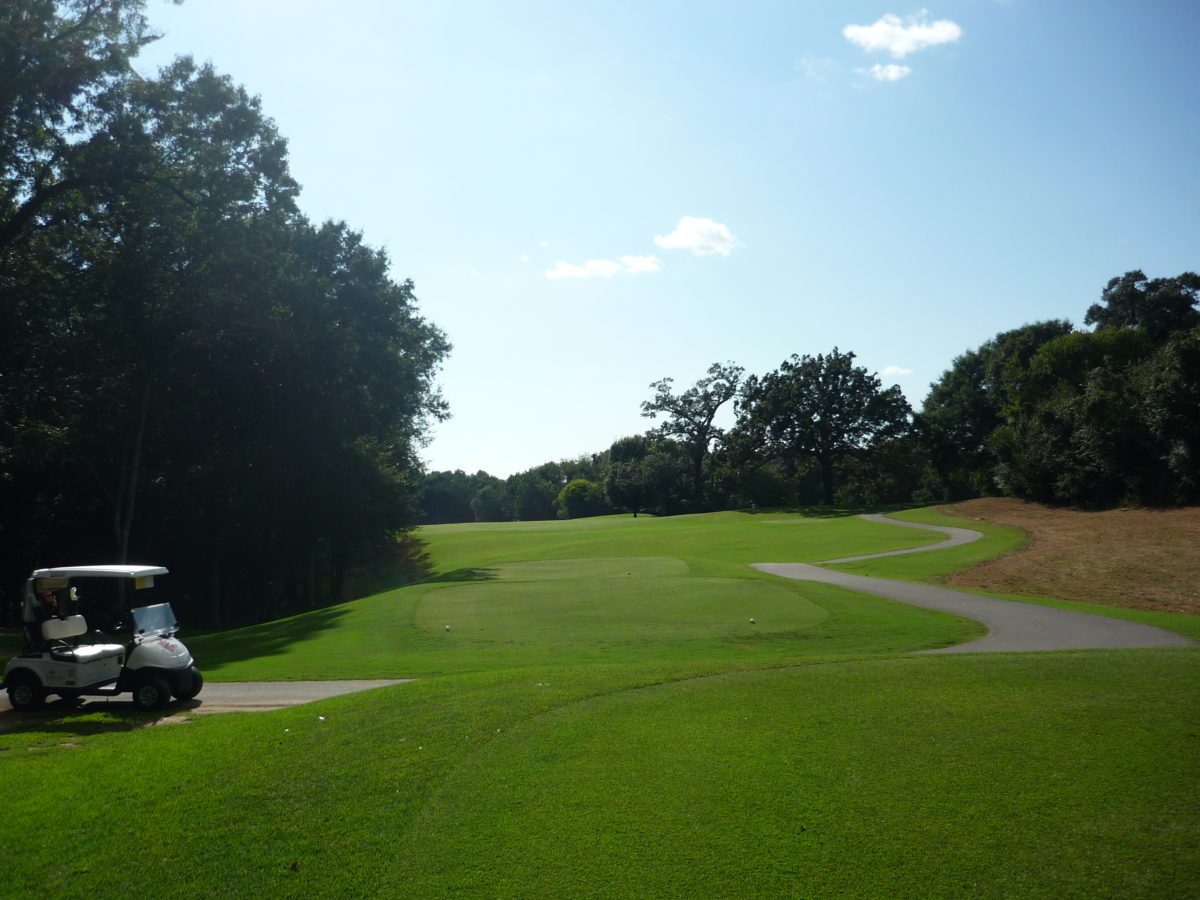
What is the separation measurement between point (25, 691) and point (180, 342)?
2135cm

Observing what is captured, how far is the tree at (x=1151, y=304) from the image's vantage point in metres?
74.9

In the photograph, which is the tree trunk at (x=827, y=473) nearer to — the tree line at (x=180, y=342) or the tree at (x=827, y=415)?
the tree at (x=827, y=415)

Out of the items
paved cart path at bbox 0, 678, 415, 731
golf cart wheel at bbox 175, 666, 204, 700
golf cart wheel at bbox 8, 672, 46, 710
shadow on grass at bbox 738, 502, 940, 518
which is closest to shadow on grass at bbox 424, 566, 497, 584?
paved cart path at bbox 0, 678, 415, 731

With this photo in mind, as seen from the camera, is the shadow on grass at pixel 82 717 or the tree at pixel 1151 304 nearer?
the shadow on grass at pixel 82 717

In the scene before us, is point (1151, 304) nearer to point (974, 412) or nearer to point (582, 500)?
point (974, 412)

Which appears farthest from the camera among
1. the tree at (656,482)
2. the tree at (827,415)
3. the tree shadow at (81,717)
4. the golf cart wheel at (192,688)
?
the tree at (656,482)

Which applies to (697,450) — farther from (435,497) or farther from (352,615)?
(352,615)

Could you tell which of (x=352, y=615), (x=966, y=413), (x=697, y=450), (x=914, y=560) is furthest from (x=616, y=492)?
(x=352, y=615)

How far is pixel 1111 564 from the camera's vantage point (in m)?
27.2

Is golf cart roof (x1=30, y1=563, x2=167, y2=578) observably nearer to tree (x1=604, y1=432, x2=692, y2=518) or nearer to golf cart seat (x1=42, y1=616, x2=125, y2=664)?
golf cart seat (x1=42, y1=616, x2=125, y2=664)

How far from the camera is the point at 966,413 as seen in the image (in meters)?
81.8

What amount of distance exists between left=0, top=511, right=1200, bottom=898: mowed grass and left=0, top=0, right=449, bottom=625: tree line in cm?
2014

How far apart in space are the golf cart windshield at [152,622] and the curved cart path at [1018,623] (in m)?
13.4

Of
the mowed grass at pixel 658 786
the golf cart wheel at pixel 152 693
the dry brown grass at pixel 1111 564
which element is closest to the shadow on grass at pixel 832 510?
the dry brown grass at pixel 1111 564
